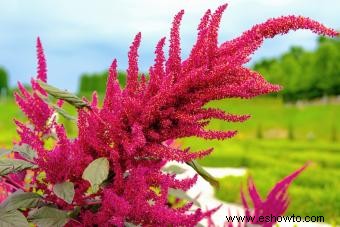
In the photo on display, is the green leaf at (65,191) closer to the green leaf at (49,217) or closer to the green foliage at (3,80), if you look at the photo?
the green leaf at (49,217)

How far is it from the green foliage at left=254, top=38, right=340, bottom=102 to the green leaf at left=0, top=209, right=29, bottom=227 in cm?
4520

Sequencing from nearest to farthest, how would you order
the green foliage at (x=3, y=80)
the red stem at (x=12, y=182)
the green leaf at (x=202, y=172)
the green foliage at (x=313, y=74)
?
the green leaf at (x=202, y=172) < the red stem at (x=12, y=182) < the green foliage at (x=313, y=74) < the green foliage at (x=3, y=80)

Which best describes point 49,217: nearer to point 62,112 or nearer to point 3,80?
point 62,112

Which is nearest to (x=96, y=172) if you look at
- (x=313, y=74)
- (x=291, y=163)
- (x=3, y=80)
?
(x=291, y=163)

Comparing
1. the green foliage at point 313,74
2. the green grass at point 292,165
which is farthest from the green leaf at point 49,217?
the green foliage at point 313,74

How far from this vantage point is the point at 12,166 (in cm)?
114

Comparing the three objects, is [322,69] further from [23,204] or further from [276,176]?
[23,204]

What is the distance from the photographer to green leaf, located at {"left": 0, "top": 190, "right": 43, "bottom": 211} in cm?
113

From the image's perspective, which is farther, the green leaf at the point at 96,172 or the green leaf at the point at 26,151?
the green leaf at the point at 26,151

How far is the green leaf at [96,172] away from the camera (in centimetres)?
101

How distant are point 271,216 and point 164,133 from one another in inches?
28.0

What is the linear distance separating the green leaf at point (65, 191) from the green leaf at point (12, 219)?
9cm

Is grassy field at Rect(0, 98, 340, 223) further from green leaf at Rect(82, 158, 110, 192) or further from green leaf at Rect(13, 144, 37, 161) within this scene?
green leaf at Rect(82, 158, 110, 192)

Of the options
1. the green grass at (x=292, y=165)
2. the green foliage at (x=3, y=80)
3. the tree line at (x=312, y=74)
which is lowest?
the green grass at (x=292, y=165)
